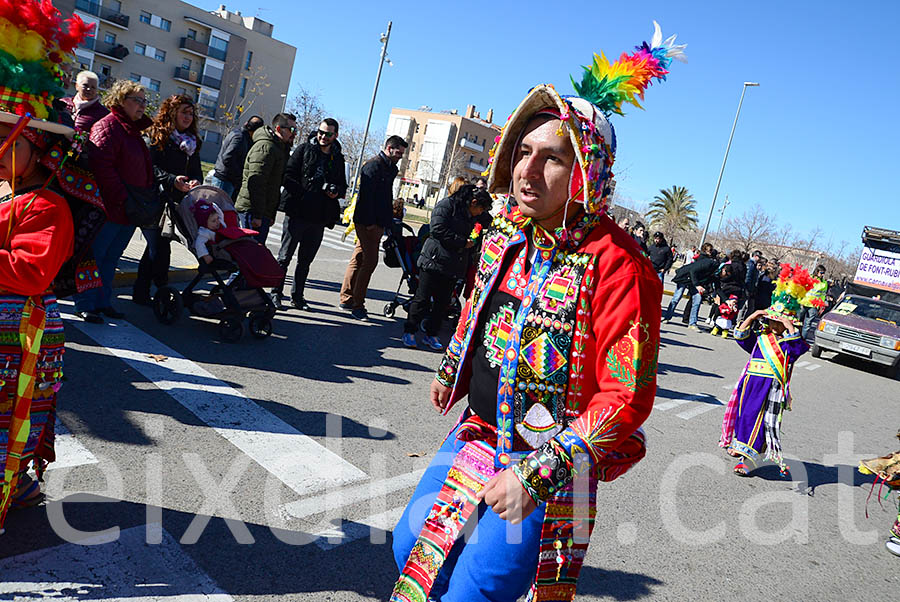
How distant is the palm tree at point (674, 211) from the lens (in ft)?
205

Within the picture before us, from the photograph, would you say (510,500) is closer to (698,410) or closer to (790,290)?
(790,290)

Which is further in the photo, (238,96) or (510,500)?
(238,96)

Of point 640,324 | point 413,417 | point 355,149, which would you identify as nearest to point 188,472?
point 413,417

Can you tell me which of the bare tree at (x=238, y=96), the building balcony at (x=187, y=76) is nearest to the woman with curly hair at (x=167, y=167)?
the bare tree at (x=238, y=96)

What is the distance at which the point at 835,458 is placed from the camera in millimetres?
7363

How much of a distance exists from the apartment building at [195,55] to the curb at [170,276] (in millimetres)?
49636

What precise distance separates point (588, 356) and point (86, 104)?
685 cm

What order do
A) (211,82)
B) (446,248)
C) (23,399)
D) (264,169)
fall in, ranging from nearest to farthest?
(23,399), (446,248), (264,169), (211,82)

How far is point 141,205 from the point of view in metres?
6.29

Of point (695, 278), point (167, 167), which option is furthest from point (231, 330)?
point (695, 278)

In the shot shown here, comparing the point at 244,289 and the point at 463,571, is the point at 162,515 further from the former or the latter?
the point at 244,289

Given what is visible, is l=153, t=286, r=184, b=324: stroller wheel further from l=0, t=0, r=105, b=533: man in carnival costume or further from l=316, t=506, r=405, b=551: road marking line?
l=316, t=506, r=405, b=551: road marking line

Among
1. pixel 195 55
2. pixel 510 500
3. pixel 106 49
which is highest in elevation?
pixel 195 55

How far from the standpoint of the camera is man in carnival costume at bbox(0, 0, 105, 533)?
104 inches
